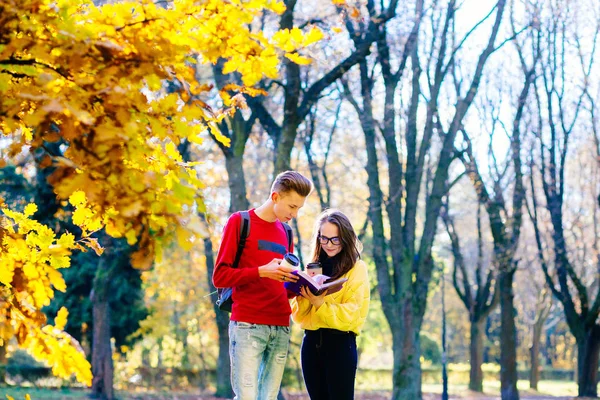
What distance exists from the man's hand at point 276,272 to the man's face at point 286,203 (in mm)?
365

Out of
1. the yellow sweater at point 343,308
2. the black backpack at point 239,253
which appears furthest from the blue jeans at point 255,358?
the yellow sweater at point 343,308

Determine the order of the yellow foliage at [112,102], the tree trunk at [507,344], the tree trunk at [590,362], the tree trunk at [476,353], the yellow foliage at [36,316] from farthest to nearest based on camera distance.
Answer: the tree trunk at [476,353]
the tree trunk at [590,362]
the tree trunk at [507,344]
the yellow foliage at [36,316]
the yellow foliage at [112,102]

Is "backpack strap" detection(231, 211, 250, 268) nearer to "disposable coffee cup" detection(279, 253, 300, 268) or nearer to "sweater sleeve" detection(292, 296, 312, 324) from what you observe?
Answer: "disposable coffee cup" detection(279, 253, 300, 268)

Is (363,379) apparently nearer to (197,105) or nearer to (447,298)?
(447,298)

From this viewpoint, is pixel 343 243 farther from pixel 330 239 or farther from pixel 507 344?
pixel 507 344

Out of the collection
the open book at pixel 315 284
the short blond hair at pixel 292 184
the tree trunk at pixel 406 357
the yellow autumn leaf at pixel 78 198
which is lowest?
the tree trunk at pixel 406 357

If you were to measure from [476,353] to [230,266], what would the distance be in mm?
25188

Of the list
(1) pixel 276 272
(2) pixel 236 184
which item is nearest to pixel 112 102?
(1) pixel 276 272

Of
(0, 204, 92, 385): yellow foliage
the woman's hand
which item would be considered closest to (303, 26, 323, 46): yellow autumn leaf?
(0, 204, 92, 385): yellow foliage

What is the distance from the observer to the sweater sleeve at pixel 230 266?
4.61m

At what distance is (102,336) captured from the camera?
18.5 meters

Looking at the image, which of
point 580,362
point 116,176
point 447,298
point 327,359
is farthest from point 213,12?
point 447,298

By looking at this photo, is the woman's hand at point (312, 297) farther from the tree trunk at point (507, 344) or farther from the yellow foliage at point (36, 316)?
the tree trunk at point (507, 344)

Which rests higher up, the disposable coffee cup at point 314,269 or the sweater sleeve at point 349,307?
the disposable coffee cup at point 314,269
